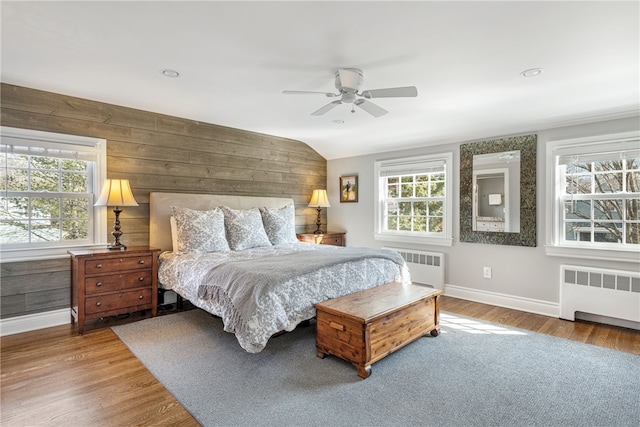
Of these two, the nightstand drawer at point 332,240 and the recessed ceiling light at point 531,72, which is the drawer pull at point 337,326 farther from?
the nightstand drawer at point 332,240

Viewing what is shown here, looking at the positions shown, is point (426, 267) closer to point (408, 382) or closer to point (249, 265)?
point (408, 382)

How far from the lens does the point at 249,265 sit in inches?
108

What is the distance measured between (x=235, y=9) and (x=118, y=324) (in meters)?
3.09

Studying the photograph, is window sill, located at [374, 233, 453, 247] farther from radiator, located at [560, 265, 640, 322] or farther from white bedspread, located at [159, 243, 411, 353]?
radiator, located at [560, 265, 640, 322]

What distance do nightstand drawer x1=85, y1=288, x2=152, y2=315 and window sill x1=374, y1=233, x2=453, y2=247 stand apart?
3.34 meters

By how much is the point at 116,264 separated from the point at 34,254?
2.59 ft

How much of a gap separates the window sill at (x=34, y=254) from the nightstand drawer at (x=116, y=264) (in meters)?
0.51

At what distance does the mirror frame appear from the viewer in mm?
3777

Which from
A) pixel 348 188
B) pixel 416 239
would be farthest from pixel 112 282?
pixel 416 239

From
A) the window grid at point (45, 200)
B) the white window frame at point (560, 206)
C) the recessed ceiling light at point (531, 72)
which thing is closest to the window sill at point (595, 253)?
the white window frame at point (560, 206)

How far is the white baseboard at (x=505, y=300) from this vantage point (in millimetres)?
3680

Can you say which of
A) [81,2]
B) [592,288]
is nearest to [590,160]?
[592,288]

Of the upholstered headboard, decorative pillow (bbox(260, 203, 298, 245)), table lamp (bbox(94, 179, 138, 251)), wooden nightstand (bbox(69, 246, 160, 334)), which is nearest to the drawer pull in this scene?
decorative pillow (bbox(260, 203, 298, 245))

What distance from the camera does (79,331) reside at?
304 cm
